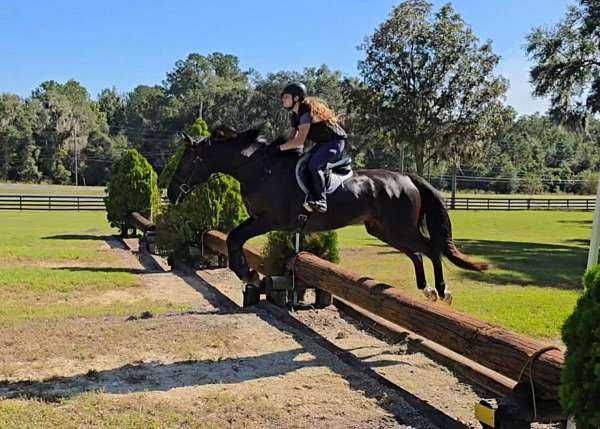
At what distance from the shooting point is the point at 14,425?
381cm

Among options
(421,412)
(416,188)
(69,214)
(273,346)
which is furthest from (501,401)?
(69,214)

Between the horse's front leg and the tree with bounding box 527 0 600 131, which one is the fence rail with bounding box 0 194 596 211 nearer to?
the tree with bounding box 527 0 600 131

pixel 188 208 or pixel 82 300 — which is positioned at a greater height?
pixel 188 208

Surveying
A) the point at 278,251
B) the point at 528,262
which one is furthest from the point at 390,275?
the point at 528,262

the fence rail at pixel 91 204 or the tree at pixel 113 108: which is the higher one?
the tree at pixel 113 108

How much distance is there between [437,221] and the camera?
6.55 m

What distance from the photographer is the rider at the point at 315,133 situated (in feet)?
18.8

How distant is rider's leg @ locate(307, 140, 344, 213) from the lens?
584cm

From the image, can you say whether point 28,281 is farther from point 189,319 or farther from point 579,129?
point 579,129

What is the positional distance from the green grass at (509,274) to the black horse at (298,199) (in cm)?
163

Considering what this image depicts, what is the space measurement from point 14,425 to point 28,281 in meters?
6.70

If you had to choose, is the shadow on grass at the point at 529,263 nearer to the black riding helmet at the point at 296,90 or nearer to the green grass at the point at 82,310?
the green grass at the point at 82,310

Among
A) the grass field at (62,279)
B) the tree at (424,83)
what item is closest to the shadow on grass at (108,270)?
the grass field at (62,279)

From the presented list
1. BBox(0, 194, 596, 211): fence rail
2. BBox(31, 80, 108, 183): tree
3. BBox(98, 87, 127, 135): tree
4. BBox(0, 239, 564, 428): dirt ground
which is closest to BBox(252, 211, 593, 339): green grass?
BBox(0, 239, 564, 428): dirt ground
